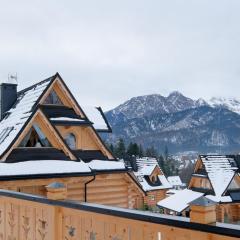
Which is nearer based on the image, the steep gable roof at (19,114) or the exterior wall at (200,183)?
the steep gable roof at (19,114)

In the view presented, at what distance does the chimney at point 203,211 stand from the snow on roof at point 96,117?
14.5 metres

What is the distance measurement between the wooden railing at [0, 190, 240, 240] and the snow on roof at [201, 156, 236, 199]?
25982 millimetres

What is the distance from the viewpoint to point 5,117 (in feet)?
52.1

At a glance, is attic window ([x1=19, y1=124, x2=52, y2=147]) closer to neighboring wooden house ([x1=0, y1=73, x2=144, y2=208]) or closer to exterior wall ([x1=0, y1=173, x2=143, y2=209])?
neighboring wooden house ([x1=0, y1=73, x2=144, y2=208])

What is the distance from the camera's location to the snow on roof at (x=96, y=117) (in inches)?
681

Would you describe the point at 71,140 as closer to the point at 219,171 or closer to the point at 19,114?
the point at 19,114

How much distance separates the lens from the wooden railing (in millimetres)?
2664

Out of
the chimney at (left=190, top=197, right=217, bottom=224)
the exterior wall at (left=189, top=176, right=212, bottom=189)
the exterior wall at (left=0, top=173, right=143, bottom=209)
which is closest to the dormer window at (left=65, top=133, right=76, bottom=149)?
the exterior wall at (left=0, top=173, right=143, bottom=209)

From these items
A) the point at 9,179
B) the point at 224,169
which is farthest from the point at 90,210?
the point at 224,169

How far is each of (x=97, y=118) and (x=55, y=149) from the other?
5061 mm

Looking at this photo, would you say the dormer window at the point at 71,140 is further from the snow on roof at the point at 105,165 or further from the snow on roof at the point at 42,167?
the snow on roof at the point at 42,167

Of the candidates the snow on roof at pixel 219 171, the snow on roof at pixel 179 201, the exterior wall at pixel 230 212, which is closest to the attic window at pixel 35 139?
the snow on roof at pixel 179 201

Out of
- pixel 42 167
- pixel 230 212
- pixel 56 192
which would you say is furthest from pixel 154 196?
pixel 56 192

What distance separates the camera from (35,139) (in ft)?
42.5
